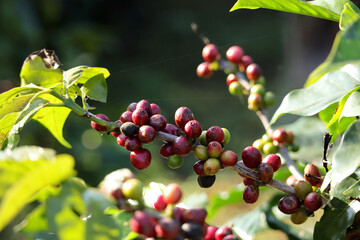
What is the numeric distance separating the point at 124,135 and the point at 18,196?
6.9 inches

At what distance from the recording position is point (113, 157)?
267cm

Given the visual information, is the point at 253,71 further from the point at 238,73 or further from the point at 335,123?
the point at 335,123

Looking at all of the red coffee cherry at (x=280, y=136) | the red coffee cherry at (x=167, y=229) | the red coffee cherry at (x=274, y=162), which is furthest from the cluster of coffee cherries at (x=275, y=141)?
the red coffee cherry at (x=167, y=229)

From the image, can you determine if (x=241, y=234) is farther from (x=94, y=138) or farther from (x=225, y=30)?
(x=225, y=30)

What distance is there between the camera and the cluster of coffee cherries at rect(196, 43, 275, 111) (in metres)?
0.61

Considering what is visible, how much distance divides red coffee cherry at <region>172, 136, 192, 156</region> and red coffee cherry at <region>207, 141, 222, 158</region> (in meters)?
0.02

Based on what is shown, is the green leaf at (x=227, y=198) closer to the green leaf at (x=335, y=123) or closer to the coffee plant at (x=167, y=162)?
the coffee plant at (x=167, y=162)

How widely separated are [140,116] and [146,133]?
0.02 meters

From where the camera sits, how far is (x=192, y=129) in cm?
41

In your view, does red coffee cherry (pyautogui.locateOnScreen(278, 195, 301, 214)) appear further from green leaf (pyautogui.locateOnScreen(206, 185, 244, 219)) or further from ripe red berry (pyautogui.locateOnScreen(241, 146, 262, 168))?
green leaf (pyautogui.locateOnScreen(206, 185, 244, 219))

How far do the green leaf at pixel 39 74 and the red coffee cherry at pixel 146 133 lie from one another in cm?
14

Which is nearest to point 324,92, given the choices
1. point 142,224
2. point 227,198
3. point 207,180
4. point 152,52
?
point 207,180

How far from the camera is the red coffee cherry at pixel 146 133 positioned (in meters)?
0.39

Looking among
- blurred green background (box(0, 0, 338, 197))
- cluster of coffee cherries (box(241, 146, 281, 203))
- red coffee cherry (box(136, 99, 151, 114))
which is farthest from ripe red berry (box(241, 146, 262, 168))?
blurred green background (box(0, 0, 338, 197))
